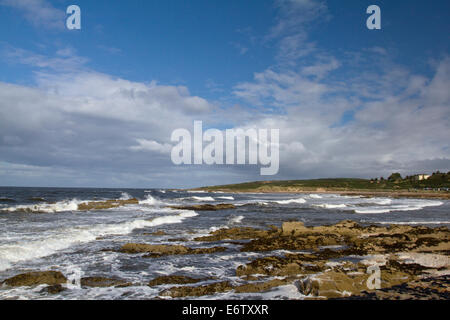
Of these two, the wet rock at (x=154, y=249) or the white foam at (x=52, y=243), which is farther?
the wet rock at (x=154, y=249)

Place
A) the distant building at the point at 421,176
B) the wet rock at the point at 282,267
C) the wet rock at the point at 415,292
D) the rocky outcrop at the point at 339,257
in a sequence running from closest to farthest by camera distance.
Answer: the wet rock at the point at 415,292, the rocky outcrop at the point at 339,257, the wet rock at the point at 282,267, the distant building at the point at 421,176

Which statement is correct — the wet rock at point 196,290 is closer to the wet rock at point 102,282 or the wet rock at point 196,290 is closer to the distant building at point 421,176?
the wet rock at point 102,282

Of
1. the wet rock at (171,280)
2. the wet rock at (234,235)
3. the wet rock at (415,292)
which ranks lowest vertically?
the wet rock at (234,235)

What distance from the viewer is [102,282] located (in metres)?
10.1

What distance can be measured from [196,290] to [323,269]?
5.15 metres

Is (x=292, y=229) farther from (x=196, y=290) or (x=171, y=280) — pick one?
(x=196, y=290)

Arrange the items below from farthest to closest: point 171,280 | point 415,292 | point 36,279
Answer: point 171,280, point 36,279, point 415,292

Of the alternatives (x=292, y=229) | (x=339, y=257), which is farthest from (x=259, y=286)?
(x=292, y=229)

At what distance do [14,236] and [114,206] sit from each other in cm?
2540

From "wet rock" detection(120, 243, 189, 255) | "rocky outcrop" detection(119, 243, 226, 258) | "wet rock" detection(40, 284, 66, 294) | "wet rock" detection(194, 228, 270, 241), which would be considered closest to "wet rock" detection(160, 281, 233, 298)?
"wet rock" detection(40, 284, 66, 294)

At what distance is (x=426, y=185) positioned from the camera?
479 feet

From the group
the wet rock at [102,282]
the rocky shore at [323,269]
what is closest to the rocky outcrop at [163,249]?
the rocky shore at [323,269]

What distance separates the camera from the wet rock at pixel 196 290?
8898mm

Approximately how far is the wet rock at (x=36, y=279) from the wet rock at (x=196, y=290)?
3.71 metres
